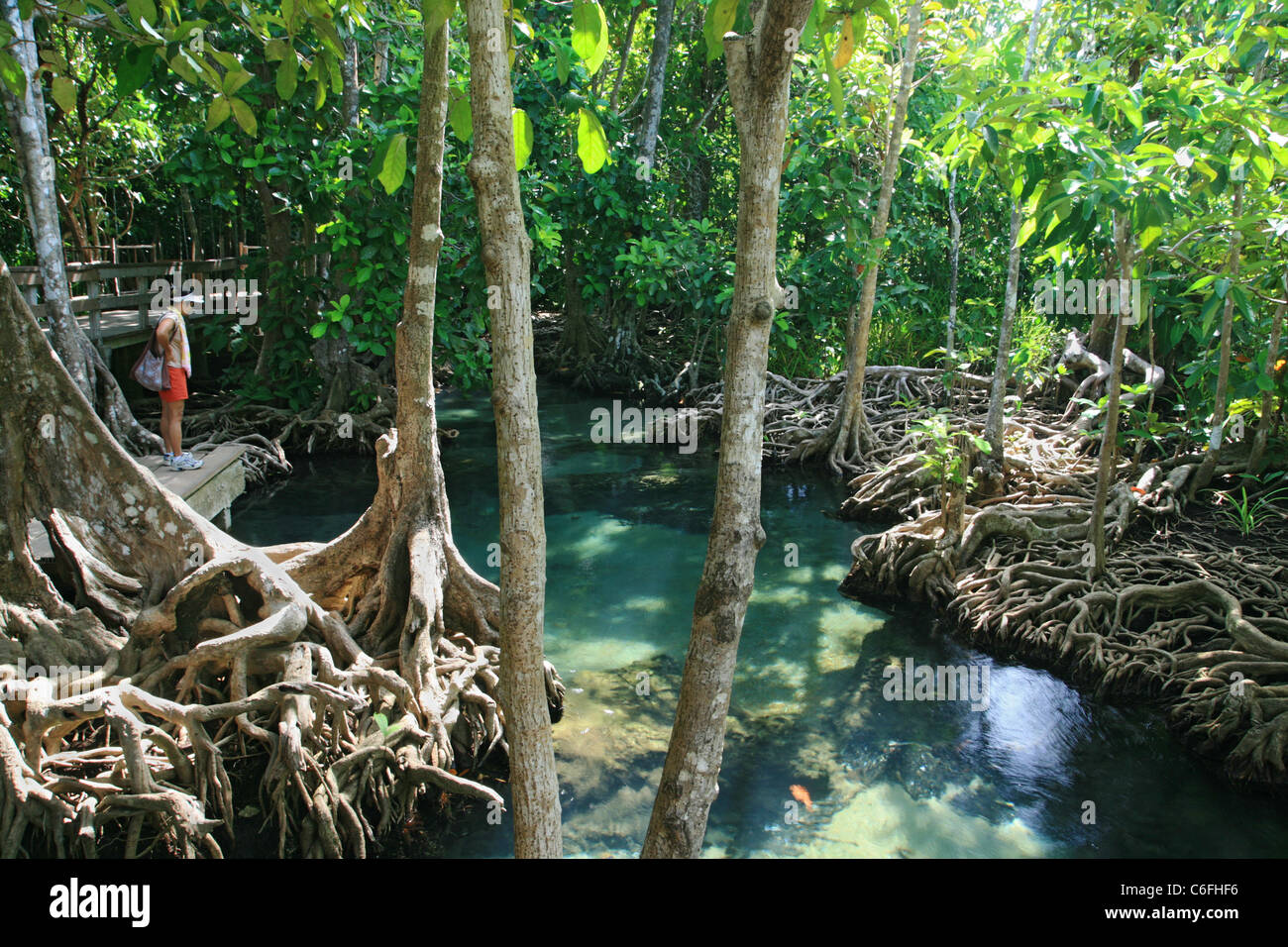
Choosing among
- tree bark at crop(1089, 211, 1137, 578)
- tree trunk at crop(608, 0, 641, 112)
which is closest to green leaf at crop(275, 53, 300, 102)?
tree bark at crop(1089, 211, 1137, 578)

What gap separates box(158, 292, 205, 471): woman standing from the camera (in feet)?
26.3

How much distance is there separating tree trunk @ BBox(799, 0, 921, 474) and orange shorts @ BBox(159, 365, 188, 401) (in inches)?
263

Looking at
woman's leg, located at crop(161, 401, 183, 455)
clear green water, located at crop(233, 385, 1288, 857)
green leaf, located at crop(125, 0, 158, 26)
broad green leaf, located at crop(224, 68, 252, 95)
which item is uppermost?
green leaf, located at crop(125, 0, 158, 26)

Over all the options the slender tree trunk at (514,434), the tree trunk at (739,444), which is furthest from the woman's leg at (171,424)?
the tree trunk at (739,444)

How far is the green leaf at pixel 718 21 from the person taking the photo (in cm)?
236

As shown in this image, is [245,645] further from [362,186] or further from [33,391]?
[362,186]

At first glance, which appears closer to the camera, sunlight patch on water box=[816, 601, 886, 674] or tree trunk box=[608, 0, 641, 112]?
sunlight patch on water box=[816, 601, 886, 674]

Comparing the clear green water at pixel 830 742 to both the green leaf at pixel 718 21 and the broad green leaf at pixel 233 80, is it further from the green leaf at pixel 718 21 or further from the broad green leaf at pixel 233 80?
the green leaf at pixel 718 21

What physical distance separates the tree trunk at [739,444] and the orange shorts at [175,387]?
7.04m

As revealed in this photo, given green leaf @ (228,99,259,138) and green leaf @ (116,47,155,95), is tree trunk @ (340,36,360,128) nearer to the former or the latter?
green leaf @ (228,99,259,138)

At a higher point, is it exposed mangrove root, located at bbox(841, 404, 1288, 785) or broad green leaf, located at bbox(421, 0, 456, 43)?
broad green leaf, located at bbox(421, 0, 456, 43)

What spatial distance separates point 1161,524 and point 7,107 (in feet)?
33.8

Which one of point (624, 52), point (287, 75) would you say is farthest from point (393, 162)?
point (624, 52)

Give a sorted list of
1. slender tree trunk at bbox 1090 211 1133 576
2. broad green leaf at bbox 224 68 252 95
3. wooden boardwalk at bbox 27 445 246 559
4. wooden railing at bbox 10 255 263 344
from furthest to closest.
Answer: wooden railing at bbox 10 255 263 344
wooden boardwalk at bbox 27 445 246 559
slender tree trunk at bbox 1090 211 1133 576
broad green leaf at bbox 224 68 252 95
